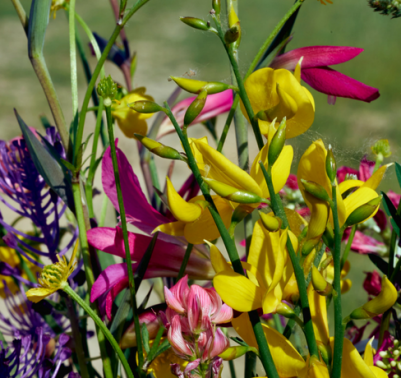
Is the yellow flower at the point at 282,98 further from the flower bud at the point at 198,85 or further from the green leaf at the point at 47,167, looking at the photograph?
the green leaf at the point at 47,167

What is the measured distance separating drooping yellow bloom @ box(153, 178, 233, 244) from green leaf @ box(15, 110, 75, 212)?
0.26 feet

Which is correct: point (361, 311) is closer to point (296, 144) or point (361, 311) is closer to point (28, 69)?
point (296, 144)

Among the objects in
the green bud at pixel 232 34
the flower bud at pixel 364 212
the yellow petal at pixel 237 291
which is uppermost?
the green bud at pixel 232 34

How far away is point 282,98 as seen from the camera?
0.17 m

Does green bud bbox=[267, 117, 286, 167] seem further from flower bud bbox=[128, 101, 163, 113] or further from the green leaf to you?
the green leaf

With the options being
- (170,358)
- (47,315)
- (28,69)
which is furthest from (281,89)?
(28,69)

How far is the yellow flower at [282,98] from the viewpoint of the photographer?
0.57ft

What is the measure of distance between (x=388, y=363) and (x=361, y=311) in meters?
0.10

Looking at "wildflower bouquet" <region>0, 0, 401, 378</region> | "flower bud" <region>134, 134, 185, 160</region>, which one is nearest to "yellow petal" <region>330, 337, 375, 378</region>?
"wildflower bouquet" <region>0, 0, 401, 378</region>

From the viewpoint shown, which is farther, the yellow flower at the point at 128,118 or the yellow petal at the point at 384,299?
the yellow flower at the point at 128,118

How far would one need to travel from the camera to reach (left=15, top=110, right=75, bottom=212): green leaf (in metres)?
0.25

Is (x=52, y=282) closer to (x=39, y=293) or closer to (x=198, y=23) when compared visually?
(x=39, y=293)

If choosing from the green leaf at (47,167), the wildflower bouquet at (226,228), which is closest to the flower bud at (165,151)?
the wildflower bouquet at (226,228)

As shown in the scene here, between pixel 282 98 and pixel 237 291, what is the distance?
78 mm
